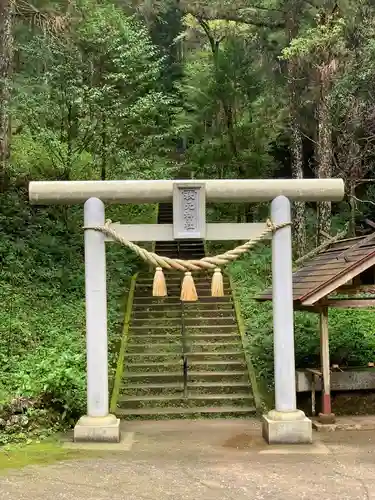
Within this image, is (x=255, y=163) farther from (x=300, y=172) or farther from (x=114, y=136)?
(x=114, y=136)

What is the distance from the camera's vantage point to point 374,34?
Answer: 1496 cm

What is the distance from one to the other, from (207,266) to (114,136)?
840 cm

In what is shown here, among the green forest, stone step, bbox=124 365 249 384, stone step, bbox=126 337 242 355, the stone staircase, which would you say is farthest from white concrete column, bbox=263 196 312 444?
stone step, bbox=126 337 242 355

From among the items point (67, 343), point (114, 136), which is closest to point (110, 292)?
point (67, 343)

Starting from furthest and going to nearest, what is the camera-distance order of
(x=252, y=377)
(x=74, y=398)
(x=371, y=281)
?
(x=252, y=377) → (x=371, y=281) → (x=74, y=398)

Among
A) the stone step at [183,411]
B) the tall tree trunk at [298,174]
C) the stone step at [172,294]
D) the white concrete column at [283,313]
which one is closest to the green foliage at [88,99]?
the stone step at [172,294]

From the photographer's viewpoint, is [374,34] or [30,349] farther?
[374,34]

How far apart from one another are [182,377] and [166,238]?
3466mm

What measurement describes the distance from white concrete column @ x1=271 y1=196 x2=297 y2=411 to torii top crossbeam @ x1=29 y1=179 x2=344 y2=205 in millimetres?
244

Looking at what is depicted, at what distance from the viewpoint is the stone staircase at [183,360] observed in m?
9.99

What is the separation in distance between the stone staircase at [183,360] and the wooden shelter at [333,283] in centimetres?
164

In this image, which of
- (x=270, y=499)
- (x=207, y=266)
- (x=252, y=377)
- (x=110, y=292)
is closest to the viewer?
(x=270, y=499)

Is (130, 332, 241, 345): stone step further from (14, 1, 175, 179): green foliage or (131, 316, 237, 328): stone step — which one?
(14, 1, 175, 179): green foliage

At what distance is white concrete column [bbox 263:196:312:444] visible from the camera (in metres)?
7.95
